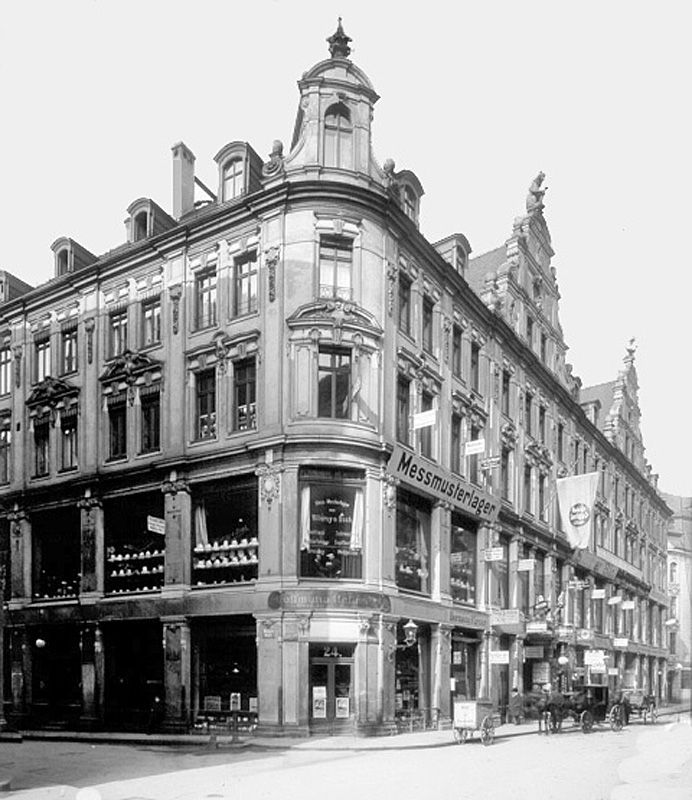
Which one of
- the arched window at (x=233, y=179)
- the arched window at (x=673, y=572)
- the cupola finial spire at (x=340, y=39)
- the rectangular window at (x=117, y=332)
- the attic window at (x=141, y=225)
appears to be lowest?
the arched window at (x=673, y=572)

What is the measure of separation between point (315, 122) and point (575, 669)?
3013 centimetres

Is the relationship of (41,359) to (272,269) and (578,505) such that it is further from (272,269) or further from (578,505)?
(578,505)

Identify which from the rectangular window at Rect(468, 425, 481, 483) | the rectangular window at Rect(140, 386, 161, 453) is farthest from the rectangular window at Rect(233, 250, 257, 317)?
the rectangular window at Rect(468, 425, 481, 483)

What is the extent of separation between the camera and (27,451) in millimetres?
35750

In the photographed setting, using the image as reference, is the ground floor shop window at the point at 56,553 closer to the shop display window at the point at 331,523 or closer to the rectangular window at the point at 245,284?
the rectangular window at the point at 245,284

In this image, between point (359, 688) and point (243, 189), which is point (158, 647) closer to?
point (359, 688)

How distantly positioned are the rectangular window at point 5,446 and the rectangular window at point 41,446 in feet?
4.05

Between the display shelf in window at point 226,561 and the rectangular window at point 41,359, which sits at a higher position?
the rectangular window at point 41,359

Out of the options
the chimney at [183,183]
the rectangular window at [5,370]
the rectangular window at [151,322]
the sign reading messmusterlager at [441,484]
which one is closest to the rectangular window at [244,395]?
the rectangular window at [151,322]

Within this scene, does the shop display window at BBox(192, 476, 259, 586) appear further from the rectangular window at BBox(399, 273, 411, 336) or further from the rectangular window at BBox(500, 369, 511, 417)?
the rectangular window at BBox(500, 369, 511, 417)

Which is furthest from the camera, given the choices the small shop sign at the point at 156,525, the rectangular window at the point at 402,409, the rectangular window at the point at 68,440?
the rectangular window at the point at 68,440

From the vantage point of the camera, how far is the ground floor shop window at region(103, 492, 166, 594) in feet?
104

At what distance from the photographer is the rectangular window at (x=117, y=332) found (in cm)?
3369

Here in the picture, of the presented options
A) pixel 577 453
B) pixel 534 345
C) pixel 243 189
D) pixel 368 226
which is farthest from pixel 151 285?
pixel 577 453
